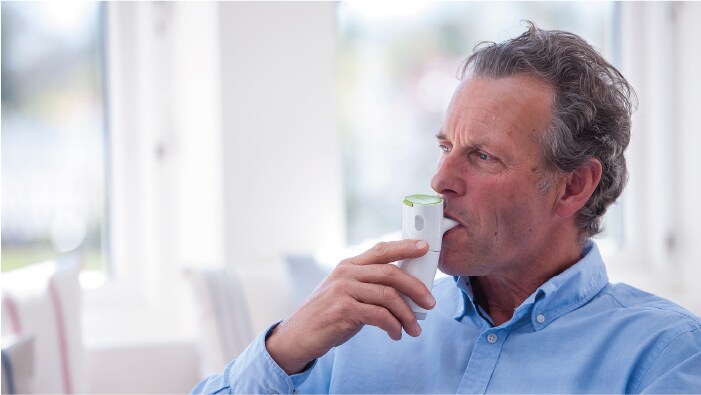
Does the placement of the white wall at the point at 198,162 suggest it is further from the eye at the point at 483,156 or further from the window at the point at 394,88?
the eye at the point at 483,156

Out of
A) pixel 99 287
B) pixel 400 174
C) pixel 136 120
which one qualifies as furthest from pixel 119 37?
pixel 400 174

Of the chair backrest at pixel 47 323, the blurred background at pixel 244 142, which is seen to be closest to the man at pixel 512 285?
→ the chair backrest at pixel 47 323

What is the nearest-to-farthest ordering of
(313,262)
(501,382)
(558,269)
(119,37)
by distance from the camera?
(501,382)
(558,269)
(313,262)
(119,37)

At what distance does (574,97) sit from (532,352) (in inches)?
16.7

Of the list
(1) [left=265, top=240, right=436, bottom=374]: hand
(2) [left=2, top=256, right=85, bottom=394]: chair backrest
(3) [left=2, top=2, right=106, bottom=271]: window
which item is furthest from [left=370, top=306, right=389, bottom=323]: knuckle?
(3) [left=2, top=2, right=106, bottom=271]: window

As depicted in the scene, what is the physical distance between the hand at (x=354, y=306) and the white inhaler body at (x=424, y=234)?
2 centimetres

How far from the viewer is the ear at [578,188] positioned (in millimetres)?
1437

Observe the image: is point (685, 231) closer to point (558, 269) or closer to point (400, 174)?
point (400, 174)

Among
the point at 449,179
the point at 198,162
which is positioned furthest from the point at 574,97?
the point at 198,162

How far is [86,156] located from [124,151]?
0.14 m

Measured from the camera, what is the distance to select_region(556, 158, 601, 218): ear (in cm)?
144

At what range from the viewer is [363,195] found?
128 inches

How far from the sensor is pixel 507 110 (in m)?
1.38

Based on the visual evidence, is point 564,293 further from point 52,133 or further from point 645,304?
point 52,133
